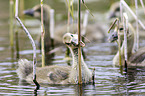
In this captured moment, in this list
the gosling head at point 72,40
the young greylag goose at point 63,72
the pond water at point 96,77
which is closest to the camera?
the pond water at point 96,77

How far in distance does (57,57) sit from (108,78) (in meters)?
Result: 2.80

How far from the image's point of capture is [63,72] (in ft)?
23.3

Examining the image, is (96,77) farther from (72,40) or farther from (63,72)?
(72,40)

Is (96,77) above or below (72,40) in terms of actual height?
below

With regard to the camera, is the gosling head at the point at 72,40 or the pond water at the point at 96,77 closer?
the pond water at the point at 96,77

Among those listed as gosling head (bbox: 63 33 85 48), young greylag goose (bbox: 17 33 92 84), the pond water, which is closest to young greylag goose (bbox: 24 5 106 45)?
the pond water

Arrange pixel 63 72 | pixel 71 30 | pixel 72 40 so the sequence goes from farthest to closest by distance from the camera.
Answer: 1. pixel 71 30
2. pixel 63 72
3. pixel 72 40

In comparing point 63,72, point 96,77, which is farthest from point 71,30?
point 63,72

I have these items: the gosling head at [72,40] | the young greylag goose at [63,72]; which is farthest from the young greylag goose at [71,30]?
the gosling head at [72,40]

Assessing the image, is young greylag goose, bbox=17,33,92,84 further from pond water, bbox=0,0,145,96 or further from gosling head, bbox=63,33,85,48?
pond water, bbox=0,0,145,96

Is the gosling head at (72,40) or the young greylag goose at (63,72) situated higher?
the gosling head at (72,40)

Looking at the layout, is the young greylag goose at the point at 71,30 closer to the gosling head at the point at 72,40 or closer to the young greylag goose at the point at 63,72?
the young greylag goose at the point at 63,72

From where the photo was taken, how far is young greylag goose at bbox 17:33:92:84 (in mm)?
6805

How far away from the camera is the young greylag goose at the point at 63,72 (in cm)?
680
